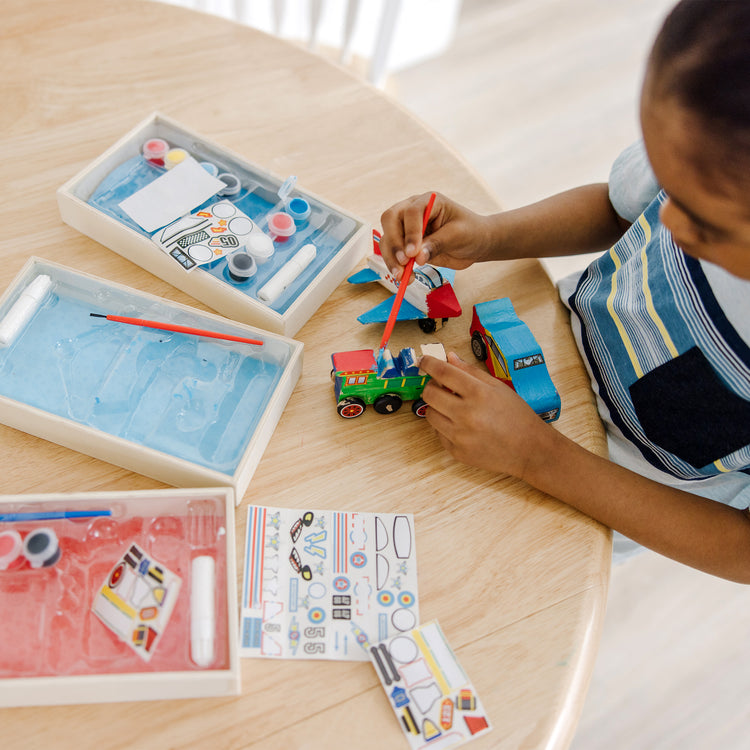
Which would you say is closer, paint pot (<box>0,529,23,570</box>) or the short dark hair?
the short dark hair

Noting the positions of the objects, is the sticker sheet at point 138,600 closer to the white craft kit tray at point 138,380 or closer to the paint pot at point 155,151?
the white craft kit tray at point 138,380

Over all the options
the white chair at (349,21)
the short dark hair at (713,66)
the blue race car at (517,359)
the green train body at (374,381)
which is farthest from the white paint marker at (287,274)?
the white chair at (349,21)

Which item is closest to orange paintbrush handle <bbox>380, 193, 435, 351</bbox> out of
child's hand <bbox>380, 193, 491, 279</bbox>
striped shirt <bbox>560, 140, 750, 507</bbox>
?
child's hand <bbox>380, 193, 491, 279</bbox>

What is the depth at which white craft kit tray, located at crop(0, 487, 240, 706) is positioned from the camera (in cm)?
58

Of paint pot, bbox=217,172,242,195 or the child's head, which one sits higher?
the child's head

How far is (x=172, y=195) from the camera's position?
0.87 meters

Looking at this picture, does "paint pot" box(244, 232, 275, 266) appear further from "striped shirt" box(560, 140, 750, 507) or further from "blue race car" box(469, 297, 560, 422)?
"striped shirt" box(560, 140, 750, 507)

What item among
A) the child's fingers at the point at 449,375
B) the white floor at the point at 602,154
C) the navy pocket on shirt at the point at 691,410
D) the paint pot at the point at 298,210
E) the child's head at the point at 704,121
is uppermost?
the child's head at the point at 704,121

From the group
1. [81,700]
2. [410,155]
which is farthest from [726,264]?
[81,700]

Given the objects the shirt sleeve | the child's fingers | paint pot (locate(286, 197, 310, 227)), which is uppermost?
the shirt sleeve

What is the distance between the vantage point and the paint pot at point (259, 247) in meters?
0.83

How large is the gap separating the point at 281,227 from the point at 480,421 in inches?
13.8

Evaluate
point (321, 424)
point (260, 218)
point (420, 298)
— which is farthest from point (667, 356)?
point (260, 218)

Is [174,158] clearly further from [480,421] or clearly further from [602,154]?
[602,154]
